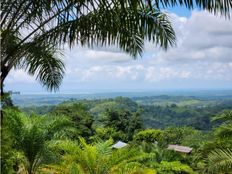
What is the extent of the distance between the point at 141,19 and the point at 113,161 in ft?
20.2

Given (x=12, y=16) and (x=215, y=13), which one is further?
(x=12, y=16)

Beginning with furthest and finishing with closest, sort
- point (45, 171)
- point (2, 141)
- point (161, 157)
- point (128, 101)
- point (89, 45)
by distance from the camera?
point (128, 101), point (161, 157), point (45, 171), point (89, 45), point (2, 141)

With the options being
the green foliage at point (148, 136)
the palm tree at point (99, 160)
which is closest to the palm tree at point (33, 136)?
the palm tree at point (99, 160)

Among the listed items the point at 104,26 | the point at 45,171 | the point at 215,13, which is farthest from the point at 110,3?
the point at 45,171

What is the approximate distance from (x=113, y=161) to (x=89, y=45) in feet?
19.0

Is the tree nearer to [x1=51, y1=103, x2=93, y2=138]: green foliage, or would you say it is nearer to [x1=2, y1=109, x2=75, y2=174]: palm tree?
[x1=2, y1=109, x2=75, y2=174]: palm tree

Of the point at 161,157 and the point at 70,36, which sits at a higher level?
the point at 70,36

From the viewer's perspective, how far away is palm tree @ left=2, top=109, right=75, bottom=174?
10.4 m

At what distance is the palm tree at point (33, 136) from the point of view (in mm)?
10352

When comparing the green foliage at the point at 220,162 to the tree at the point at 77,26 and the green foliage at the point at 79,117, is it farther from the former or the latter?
the green foliage at the point at 79,117

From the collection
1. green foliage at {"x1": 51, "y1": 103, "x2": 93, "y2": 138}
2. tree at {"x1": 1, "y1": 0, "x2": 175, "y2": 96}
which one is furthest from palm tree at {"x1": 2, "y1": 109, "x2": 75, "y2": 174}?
green foliage at {"x1": 51, "y1": 103, "x2": 93, "y2": 138}

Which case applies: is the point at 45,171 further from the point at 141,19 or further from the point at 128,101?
the point at 128,101

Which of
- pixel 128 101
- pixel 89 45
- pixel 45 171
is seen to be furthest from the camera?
pixel 128 101

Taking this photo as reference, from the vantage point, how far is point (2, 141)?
14.1ft
